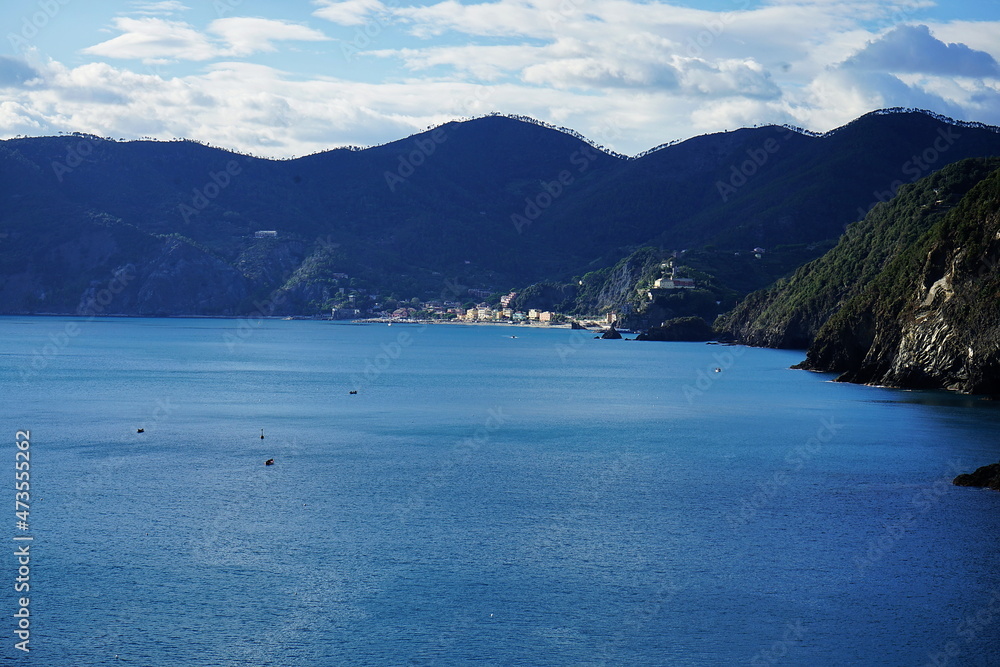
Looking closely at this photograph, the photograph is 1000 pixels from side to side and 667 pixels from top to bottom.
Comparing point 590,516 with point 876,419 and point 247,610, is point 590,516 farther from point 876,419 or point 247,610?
point 876,419

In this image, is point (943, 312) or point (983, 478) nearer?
point (983, 478)

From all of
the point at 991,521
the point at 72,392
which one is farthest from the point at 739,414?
the point at 72,392
